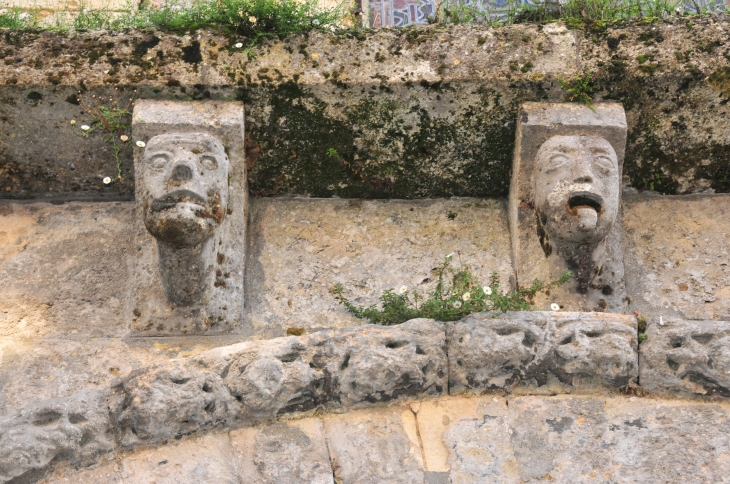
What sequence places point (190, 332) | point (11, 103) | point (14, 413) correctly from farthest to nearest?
point (11, 103), point (190, 332), point (14, 413)

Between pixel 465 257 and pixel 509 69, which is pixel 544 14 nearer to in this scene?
pixel 509 69

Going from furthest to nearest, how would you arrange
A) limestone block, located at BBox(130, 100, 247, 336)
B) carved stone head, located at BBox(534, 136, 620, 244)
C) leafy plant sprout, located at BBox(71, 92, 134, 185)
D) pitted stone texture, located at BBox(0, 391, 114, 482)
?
1. leafy plant sprout, located at BBox(71, 92, 134, 185)
2. carved stone head, located at BBox(534, 136, 620, 244)
3. limestone block, located at BBox(130, 100, 247, 336)
4. pitted stone texture, located at BBox(0, 391, 114, 482)

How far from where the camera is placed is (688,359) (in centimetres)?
342

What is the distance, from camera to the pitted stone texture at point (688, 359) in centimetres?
339

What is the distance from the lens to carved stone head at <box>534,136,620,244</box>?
376 cm

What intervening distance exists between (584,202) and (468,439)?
0.98 metres

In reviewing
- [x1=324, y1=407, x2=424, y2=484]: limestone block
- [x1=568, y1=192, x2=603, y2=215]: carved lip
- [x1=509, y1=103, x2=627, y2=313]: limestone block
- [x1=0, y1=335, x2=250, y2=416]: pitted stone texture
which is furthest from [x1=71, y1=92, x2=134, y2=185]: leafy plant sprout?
[x1=568, y1=192, x2=603, y2=215]: carved lip

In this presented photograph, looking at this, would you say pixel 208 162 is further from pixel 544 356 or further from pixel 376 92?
pixel 544 356

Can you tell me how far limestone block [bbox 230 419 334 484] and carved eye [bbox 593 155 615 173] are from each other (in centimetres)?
134

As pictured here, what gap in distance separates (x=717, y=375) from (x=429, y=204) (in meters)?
1.34

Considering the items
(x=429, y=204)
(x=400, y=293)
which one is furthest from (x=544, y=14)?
(x=400, y=293)

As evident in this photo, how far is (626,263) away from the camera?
403 centimetres

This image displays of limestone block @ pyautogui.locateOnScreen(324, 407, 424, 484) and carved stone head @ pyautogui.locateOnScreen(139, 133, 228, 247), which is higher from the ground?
carved stone head @ pyautogui.locateOnScreen(139, 133, 228, 247)

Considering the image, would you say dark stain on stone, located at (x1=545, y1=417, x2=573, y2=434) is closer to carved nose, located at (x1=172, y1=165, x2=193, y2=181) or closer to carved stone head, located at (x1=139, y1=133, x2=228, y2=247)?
carved stone head, located at (x1=139, y1=133, x2=228, y2=247)
